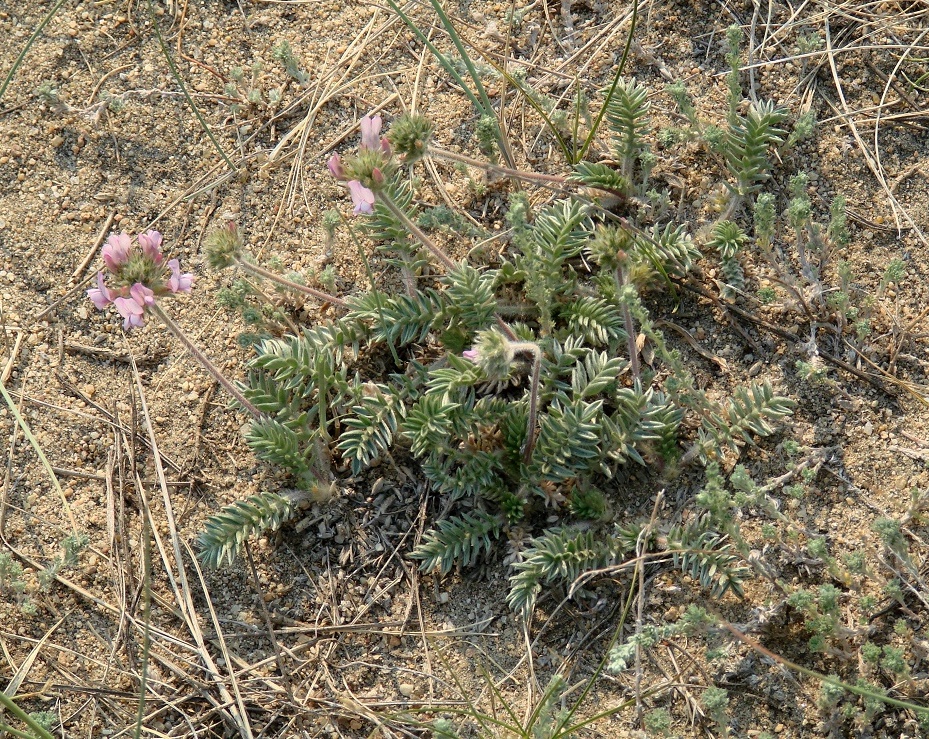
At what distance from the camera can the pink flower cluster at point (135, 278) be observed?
2922 mm

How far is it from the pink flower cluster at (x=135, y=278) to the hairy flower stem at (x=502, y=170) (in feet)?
3.29

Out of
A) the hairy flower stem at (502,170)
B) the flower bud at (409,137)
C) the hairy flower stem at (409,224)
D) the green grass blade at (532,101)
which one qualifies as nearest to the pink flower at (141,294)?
the hairy flower stem at (409,224)

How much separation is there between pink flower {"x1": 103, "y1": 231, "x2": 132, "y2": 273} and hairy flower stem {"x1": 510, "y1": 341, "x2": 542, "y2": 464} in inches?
51.3

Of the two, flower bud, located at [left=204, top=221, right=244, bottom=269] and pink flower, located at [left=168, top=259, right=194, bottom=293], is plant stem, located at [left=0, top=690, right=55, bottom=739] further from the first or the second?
flower bud, located at [left=204, top=221, right=244, bottom=269]

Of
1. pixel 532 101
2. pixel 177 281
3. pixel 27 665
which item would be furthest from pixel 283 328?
pixel 27 665

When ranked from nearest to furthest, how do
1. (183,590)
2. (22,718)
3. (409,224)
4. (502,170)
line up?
1. (22,718)
2. (409,224)
3. (183,590)
4. (502,170)

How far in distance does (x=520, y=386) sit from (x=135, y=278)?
4.56 feet

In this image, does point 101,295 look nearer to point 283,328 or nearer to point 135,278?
point 135,278

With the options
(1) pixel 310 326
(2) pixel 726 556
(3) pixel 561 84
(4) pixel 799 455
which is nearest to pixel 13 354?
(1) pixel 310 326

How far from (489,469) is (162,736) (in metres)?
1.43

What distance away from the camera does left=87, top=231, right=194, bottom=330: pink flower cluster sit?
2.92 m

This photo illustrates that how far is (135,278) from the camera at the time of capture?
295 centimetres

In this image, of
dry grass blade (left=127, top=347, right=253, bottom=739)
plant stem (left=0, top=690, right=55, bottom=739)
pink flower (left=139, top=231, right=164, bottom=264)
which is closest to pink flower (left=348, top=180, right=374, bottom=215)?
pink flower (left=139, top=231, right=164, bottom=264)

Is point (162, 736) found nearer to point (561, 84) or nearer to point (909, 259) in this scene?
point (561, 84)
